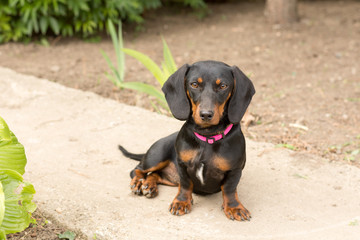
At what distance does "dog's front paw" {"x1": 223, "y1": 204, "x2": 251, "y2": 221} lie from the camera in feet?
9.03

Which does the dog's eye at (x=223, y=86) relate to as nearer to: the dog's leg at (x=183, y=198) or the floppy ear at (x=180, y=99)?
the floppy ear at (x=180, y=99)

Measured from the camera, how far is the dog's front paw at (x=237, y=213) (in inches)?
108

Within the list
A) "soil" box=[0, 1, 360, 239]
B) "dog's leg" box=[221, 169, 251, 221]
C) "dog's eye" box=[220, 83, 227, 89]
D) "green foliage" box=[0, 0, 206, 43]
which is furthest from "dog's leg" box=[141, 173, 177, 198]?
"green foliage" box=[0, 0, 206, 43]

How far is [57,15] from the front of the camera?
22.1 ft

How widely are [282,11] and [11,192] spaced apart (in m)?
5.85

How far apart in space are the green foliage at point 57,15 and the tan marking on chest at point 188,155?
416 centimetres

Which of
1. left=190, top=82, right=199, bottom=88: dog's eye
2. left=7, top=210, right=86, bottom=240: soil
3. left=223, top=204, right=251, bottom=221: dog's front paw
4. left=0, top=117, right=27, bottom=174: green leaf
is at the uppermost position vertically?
left=190, top=82, right=199, bottom=88: dog's eye

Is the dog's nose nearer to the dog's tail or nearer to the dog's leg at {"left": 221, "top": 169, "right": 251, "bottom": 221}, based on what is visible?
the dog's leg at {"left": 221, "top": 169, "right": 251, "bottom": 221}

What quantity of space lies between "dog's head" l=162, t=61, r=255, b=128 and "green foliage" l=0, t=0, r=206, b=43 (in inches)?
161

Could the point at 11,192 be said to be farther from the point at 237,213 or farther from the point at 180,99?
the point at 237,213

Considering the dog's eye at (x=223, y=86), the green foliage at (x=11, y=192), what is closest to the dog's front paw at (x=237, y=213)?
the dog's eye at (x=223, y=86)

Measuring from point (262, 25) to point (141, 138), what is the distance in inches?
165

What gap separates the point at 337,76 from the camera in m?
5.46

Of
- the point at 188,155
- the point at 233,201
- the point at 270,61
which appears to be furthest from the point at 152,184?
the point at 270,61
